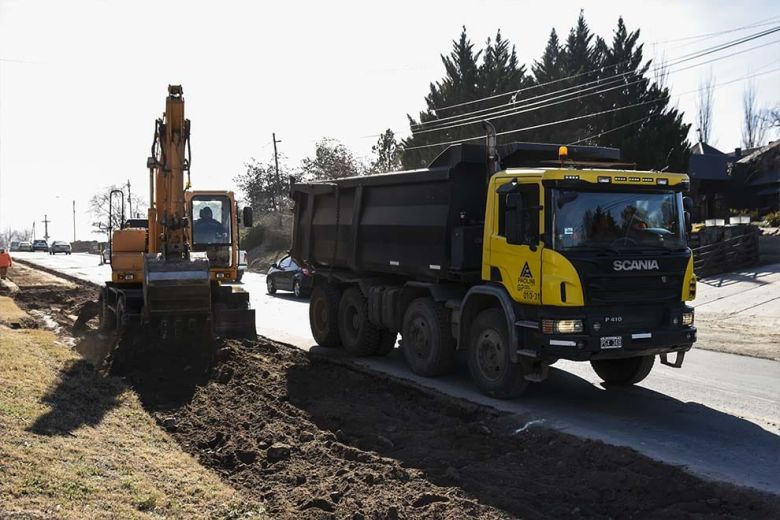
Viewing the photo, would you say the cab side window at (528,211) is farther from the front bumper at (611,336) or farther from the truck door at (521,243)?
the front bumper at (611,336)

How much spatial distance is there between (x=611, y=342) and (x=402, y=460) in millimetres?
2795

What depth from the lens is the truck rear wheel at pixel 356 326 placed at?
12.2 m

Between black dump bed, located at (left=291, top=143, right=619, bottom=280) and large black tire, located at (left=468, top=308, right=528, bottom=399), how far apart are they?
0.79 meters

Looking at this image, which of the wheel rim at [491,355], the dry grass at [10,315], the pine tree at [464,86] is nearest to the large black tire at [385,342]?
the wheel rim at [491,355]

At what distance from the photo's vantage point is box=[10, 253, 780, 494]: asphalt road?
21.5 feet

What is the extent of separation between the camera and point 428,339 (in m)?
10.3

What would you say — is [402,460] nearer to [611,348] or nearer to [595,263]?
[611,348]

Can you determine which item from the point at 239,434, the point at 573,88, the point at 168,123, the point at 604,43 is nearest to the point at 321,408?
the point at 239,434

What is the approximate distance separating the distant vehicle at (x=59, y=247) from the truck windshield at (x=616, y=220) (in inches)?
2923

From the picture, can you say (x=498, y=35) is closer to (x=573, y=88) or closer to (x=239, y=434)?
(x=573, y=88)

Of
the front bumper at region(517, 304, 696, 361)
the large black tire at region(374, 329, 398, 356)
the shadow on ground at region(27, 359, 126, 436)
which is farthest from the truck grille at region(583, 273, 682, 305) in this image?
the shadow on ground at region(27, 359, 126, 436)

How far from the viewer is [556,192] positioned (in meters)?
8.19

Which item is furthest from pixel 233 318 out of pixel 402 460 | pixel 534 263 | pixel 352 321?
pixel 402 460

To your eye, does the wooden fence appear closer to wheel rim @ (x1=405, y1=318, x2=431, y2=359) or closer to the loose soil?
wheel rim @ (x1=405, y1=318, x2=431, y2=359)
